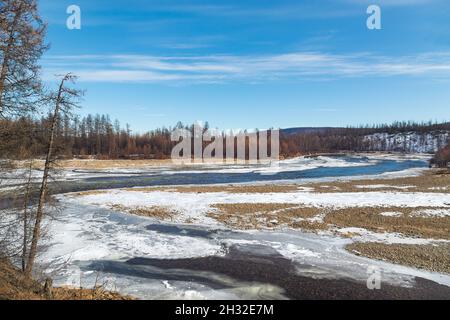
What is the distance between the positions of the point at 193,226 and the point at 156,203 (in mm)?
8649

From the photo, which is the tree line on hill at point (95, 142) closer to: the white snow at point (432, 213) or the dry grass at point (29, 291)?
the dry grass at point (29, 291)

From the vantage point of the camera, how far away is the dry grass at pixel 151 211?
2660 centimetres

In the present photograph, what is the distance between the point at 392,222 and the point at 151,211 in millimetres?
17545

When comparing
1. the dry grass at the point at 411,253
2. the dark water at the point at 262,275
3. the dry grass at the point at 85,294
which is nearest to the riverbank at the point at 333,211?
the dry grass at the point at 411,253

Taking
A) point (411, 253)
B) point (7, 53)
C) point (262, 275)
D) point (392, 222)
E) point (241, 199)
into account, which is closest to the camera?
point (7, 53)

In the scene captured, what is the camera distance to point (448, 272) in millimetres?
14570

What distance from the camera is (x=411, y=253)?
16844 mm

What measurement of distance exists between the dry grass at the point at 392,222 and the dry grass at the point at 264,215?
1735mm

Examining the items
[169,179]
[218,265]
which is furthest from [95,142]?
[218,265]

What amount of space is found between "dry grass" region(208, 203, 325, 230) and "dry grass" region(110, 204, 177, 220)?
3254mm

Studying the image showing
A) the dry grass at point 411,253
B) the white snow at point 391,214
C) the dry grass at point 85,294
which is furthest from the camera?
the white snow at point 391,214

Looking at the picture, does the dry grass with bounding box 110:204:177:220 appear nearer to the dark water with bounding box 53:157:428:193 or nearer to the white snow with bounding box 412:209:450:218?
the dark water with bounding box 53:157:428:193

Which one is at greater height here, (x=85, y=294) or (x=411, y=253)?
(x=85, y=294)

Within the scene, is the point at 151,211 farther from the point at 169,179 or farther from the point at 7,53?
the point at 169,179
